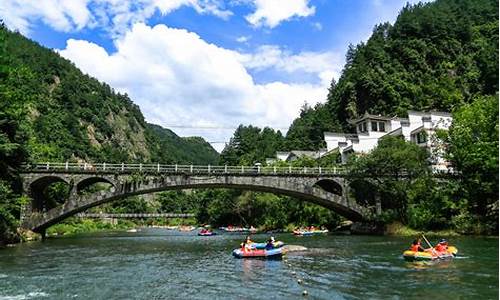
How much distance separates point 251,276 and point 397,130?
55472 mm

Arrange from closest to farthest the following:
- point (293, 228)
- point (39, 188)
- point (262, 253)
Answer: point (262, 253) → point (39, 188) → point (293, 228)

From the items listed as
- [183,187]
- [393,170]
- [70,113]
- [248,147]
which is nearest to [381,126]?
[393,170]

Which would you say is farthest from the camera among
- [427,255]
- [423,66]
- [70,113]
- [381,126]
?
[70,113]

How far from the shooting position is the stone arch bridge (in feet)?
177

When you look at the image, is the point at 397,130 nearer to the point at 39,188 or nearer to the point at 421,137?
the point at 421,137

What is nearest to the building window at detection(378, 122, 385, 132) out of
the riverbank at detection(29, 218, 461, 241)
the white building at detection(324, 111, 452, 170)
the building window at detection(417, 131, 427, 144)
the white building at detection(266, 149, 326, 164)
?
the white building at detection(324, 111, 452, 170)

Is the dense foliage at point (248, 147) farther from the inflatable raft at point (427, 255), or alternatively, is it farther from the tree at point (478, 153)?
the inflatable raft at point (427, 255)

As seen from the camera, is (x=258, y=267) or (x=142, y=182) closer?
(x=258, y=267)

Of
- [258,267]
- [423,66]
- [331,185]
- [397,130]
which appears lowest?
[258,267]

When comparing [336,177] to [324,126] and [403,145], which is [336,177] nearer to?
[403,145]

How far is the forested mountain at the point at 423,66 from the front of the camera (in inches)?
4075

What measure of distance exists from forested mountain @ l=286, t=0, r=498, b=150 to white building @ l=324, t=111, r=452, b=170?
17638 millimetres

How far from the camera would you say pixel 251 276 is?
2655 cm

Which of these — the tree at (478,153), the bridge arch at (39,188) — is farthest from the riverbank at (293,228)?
the tree at (478,153)
